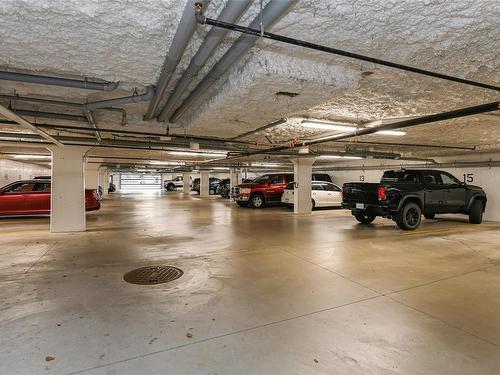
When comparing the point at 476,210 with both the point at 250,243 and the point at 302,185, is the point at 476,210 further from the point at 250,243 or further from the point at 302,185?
the point at 250,243

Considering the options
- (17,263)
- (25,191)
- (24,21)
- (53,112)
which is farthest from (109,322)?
(25,191)

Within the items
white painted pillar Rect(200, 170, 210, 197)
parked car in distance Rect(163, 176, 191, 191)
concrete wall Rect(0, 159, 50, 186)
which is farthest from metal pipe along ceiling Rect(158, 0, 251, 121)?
parked car in distance Rect(163, 176, 191, 191)

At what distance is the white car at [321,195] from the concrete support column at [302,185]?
2.67ft

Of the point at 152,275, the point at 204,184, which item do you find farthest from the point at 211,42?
the point at 204,184

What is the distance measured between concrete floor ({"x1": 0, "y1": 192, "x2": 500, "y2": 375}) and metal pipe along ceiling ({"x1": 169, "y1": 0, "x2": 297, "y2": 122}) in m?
2.16

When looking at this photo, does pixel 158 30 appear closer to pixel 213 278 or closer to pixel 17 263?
pixel 213 278

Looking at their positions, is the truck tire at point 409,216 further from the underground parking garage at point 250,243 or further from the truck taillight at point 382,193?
the underground parking garage at point 250,243

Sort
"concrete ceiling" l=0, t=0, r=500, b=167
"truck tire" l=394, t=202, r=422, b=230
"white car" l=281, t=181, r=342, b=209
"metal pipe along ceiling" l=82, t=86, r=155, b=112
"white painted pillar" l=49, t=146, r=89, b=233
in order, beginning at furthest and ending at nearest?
"white car" l=281, t=181, r=342, b=209
"truck tire" l=394, t=202, r=422, b=230
"white painted pillar" l=49, t=146, r=89, b=233
"metal pipe along ceiling" l=82, t=86, r=155, b=112
"concrete ceiling" l=0, t=0, r=500, b=167

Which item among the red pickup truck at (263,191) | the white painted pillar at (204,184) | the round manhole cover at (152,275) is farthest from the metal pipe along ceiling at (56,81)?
the white painted pillar at (204,184)

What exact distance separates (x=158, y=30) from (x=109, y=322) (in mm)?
2355

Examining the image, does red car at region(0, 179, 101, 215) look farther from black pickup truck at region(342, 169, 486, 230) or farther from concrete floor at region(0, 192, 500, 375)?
black pickup truck at region(342, 169, 486, 230)

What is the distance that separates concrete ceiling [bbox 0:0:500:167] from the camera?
1.77m

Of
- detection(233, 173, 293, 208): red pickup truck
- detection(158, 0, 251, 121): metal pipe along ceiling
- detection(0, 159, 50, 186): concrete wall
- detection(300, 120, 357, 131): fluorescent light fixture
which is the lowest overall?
detection(233, 173, 293, 208): red pickup truck

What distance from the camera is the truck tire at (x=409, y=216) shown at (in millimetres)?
7215
